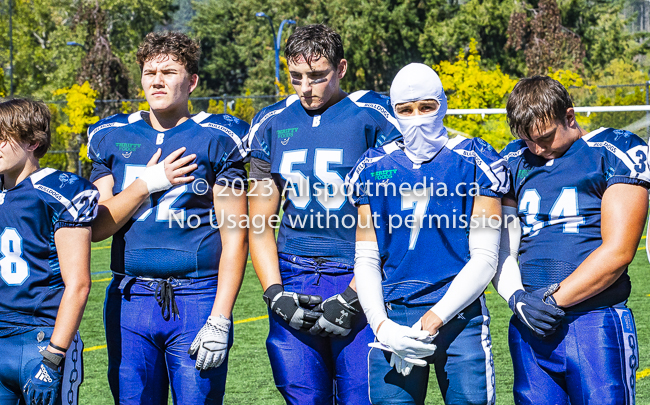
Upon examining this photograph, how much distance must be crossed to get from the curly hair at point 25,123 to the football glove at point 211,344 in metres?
0.96

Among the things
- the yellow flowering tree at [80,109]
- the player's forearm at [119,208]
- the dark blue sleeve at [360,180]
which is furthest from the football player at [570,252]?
the yellow flowering tree at [80,109]

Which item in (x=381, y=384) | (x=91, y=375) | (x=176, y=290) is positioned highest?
(x=176, y=290)

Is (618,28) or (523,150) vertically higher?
(618,28)

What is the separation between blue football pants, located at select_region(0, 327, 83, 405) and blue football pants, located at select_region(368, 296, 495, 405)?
1145 mm

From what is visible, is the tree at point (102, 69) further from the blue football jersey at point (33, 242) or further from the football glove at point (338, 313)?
the football glove at point (338, 313)

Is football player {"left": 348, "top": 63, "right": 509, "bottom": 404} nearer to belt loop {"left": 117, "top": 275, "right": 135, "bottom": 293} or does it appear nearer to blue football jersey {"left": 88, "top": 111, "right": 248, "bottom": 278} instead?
blue football jersey {"left": 88, "top": 111, "right": 248, "bottom": 278}

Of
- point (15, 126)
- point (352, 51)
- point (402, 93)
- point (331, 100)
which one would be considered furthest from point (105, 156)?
point (352, 51)

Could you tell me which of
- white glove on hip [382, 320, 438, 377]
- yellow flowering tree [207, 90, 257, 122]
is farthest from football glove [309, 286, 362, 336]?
yellow flowering tree [207, 90, 257, 122]

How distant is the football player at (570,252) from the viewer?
109 inches

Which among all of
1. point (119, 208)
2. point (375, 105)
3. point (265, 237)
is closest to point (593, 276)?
point (375, 105)

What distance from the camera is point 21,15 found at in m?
42.0

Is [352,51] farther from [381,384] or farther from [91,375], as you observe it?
[381,384]

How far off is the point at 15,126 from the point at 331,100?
4.16 feet

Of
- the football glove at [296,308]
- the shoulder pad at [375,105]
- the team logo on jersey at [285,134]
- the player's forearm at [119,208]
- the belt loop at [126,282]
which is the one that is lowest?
the football glove at [296,308]
